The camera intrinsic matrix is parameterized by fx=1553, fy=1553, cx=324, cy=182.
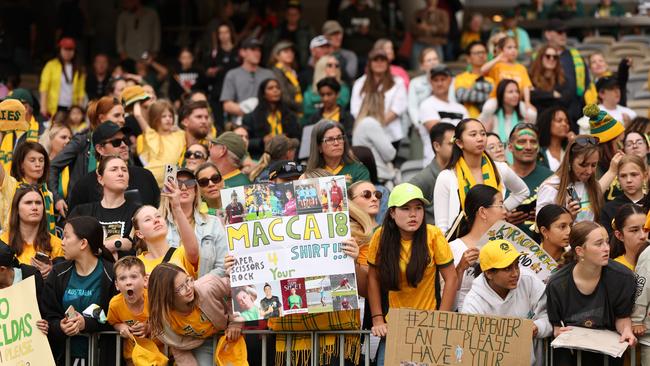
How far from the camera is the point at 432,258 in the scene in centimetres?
1087

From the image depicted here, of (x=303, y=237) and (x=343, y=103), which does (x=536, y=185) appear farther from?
(x=343, y=103)

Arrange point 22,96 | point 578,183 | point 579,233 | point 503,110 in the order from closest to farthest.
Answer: point 579,233, point 578,183, point 22,96, point 503,110

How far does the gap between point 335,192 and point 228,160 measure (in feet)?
10.1

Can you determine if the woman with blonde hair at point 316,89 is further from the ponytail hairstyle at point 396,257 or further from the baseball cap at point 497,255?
the baseball cap at point 497,255

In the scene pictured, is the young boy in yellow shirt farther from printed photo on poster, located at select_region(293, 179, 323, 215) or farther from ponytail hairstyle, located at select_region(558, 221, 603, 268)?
ponytail hairstyle, located at select_region(558, 221, 603, 268)

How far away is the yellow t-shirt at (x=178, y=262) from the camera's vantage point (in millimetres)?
11320

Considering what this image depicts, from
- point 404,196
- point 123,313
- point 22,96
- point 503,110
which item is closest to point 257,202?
point 404,196

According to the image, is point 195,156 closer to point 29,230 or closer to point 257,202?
point 29,230

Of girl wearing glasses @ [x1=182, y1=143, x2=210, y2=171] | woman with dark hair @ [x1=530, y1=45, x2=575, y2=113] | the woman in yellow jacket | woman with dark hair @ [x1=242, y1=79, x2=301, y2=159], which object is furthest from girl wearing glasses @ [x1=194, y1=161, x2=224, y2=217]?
the woman in yellow jacket

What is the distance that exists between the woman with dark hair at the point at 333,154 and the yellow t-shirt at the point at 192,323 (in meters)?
2.46

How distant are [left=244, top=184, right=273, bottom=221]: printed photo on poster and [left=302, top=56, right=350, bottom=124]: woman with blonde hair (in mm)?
6188

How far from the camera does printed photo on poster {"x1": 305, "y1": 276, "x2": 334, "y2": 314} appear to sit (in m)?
10.7

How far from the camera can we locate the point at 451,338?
10.5m

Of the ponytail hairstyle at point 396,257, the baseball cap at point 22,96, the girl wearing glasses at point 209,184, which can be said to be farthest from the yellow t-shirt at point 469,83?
the ponytail hairstyle at point 396,257
